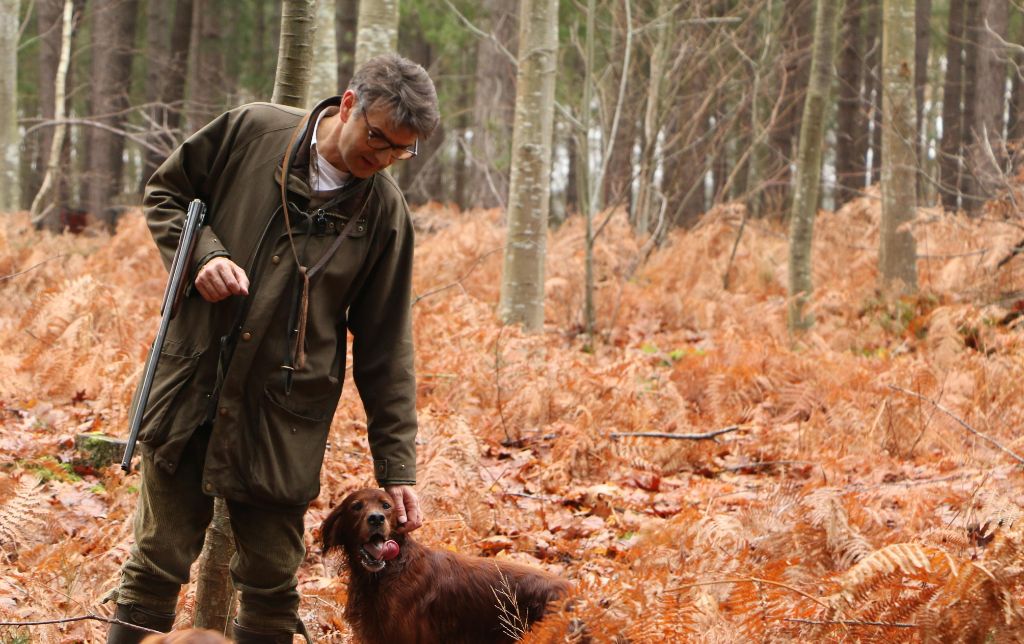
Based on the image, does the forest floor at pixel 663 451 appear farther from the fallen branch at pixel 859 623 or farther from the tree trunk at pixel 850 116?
the tree trunk at pixel 850 116

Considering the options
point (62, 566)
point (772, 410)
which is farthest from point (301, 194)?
point (772, 410)

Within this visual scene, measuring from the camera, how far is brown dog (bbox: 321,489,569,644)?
3.65 m

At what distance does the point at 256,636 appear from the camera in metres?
3.34

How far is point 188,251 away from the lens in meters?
3.00

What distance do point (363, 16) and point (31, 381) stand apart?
4478 millimetres

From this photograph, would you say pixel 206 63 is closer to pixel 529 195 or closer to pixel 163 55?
pixel 163 55

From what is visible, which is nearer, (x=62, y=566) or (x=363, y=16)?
(x=62, y=566)

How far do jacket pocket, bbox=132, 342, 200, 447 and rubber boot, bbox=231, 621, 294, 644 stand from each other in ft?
2.39

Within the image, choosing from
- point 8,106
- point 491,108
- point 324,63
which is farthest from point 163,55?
point 324,63

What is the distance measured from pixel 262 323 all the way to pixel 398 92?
82 centimetres

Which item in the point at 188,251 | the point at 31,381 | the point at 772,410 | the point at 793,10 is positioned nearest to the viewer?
the point at 188,251

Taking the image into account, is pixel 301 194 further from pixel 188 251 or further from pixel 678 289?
pixel 678 289

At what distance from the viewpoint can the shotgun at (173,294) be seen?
9.86 ft

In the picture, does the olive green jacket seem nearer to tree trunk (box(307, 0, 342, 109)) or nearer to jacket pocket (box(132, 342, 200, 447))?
jacket pocket (box(132, 342, 200, 447))
